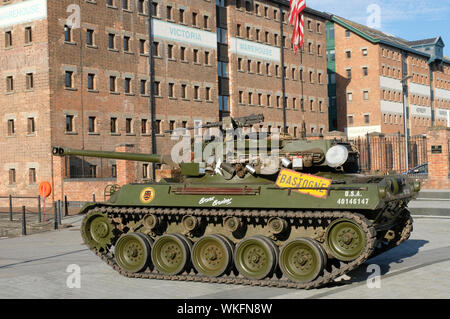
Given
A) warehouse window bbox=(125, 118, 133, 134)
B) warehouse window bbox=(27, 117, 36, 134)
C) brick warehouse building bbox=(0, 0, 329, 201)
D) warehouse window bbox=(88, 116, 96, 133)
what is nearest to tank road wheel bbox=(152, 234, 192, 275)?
brick warehouse building bbox=(0, 0, 329, 201)

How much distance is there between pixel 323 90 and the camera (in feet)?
221

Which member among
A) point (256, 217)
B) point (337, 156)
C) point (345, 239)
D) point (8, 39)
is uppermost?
point (8, 39)

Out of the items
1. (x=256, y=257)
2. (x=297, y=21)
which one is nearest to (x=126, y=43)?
(x=297, y=21)

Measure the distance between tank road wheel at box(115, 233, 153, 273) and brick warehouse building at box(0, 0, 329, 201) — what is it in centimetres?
2526

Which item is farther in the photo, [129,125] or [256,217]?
[129,125]

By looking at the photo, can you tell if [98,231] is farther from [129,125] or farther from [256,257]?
[129,125]

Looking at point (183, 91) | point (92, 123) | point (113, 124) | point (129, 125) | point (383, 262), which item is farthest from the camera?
point (183, 91)

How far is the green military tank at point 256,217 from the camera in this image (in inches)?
461

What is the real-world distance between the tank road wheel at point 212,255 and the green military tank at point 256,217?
0.07ft

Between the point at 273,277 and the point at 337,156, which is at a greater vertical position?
the point at 337,156

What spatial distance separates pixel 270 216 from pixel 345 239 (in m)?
1.56

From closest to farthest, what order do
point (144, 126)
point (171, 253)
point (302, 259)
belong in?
1. point (302, 259)
2. point (171, 253)
3. point (144, 126)

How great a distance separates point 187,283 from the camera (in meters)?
12.9
